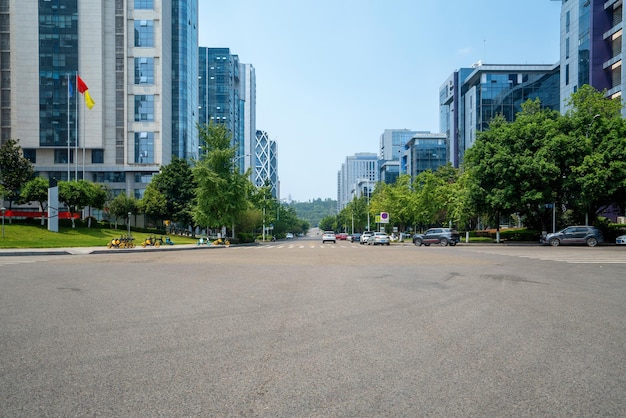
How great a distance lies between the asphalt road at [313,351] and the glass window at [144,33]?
81429 millimetres

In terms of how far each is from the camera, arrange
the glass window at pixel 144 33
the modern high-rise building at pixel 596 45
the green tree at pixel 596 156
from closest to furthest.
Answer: the green tree at pixel 596 156
the modern high-rise building at pixel 596 45
the glass window at pixel 144 33

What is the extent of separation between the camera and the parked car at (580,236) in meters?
34.6

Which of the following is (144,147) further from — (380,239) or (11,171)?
(380,239)

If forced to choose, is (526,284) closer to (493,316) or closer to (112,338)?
(493,316)

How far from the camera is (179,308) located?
8391 mm

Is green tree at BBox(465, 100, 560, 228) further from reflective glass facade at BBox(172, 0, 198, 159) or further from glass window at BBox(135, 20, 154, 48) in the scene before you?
reflective glass facade at BBox(172, 0, 198, 159)

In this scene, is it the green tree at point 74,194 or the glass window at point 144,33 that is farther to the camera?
the glass window at point 144,33

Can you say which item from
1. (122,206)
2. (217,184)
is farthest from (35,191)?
(217,184)

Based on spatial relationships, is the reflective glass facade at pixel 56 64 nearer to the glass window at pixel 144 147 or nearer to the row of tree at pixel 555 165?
the glass window at pixel 144 147

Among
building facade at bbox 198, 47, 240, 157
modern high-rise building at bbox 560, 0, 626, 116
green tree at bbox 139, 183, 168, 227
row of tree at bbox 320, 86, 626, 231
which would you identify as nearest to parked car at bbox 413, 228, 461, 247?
row of tree at bbox 320, 86, 626, 231

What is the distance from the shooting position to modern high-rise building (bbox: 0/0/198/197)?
256ft

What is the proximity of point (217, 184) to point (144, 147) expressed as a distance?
133 ft

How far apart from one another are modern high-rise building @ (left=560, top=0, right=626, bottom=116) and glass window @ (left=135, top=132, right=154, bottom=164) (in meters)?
65.3

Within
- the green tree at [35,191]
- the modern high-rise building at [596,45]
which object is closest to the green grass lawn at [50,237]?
the green tree at [35,191]
